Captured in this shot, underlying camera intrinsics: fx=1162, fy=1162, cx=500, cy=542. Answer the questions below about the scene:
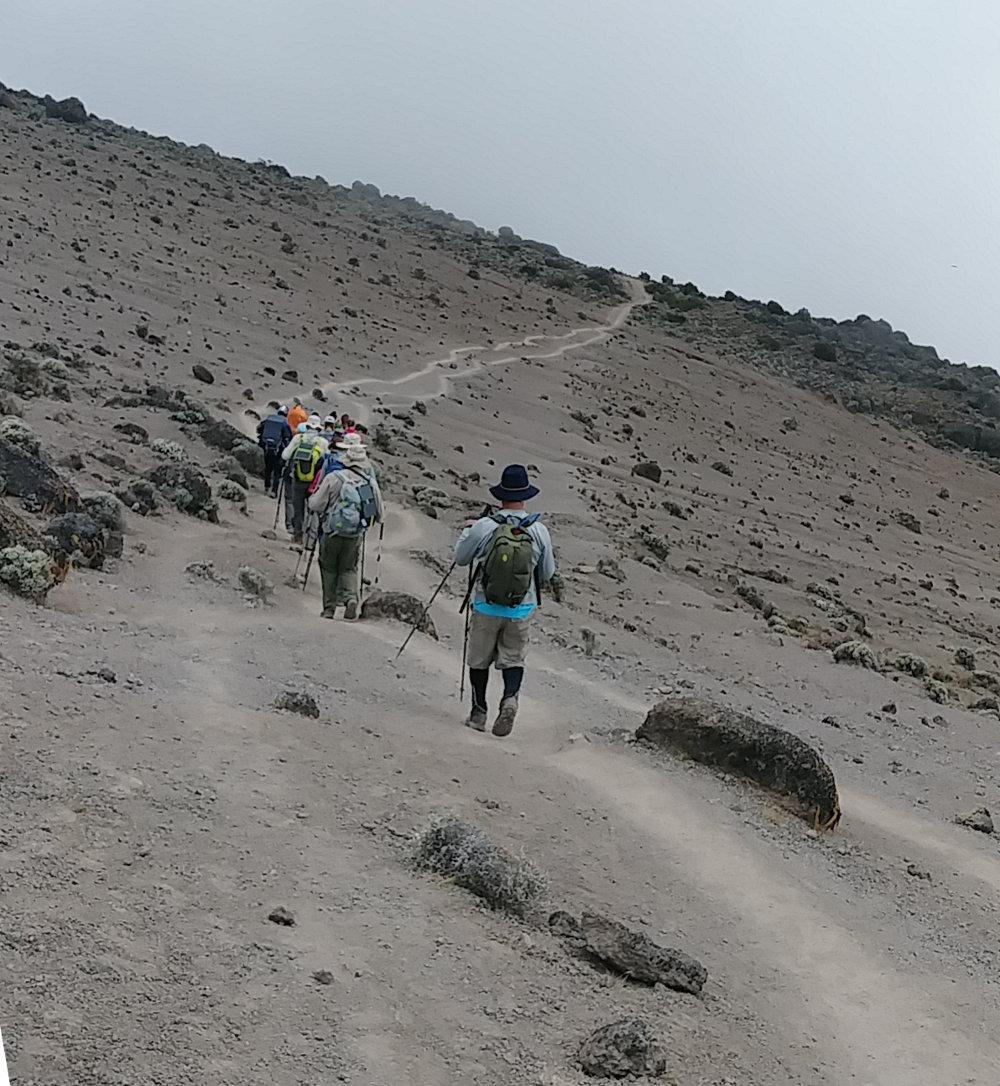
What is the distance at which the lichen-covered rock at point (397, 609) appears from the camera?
10.5 m

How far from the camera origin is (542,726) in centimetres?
823

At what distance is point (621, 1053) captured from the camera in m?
3.85

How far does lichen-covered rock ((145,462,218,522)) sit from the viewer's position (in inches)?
539

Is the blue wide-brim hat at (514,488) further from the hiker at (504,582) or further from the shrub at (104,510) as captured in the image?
the shrub at (104,510)

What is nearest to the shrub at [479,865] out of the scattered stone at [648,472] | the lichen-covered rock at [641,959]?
the lichen-covered rock at [641,959]

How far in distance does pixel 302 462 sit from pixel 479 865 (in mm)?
8702

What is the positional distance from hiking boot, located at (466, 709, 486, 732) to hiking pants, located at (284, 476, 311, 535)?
626 centimetres

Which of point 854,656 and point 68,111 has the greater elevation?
point 68,111

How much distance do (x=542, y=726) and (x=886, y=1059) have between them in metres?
3.95

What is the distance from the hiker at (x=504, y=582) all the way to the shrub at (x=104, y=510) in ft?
15.6

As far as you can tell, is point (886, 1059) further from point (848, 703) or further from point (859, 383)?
point (859, 383)

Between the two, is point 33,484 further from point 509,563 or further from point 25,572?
point 509,563

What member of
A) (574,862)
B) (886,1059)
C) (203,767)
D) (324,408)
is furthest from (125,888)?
(324,408)

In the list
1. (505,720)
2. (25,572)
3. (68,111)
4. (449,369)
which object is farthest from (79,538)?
(68,111)
